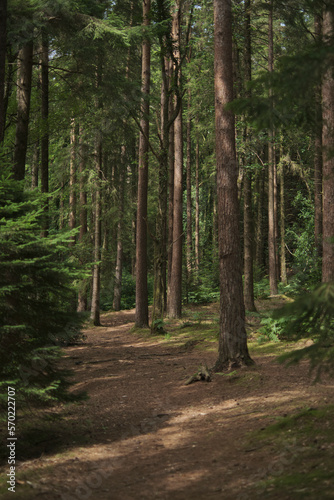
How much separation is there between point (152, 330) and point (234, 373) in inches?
277

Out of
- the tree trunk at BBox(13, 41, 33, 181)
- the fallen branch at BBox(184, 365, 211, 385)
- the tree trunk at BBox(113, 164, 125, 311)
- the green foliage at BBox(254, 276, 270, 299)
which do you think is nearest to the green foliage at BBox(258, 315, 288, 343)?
the fallen branch at BBox(184, 365, 211, 385)

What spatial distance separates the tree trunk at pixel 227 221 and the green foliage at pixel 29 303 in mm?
3741

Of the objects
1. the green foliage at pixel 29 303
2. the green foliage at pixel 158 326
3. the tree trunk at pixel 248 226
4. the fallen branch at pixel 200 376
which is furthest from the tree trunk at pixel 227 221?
the tree trunk at pixel 248 226

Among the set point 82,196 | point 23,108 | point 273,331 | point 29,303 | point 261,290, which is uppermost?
point 23,108

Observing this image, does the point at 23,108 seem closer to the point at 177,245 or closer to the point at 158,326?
the point at 158,326

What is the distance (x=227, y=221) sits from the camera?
9188 mm

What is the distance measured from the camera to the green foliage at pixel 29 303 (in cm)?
552

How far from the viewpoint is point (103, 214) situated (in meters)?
20.7

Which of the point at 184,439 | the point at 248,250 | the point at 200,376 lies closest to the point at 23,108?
the point at 200,376

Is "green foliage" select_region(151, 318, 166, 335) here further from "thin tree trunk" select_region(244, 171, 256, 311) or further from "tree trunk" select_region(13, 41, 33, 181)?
"tree trunk" select_region(13, 41, 33, 181)

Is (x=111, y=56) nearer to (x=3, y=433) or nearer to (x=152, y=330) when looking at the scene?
(x=152, y=330)

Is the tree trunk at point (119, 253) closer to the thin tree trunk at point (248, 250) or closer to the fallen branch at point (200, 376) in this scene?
the thin tree trunk at point (248, 250)

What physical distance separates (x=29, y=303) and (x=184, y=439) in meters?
2.76

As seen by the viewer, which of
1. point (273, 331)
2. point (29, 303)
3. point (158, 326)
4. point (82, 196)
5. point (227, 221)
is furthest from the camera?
point (82, 196)
